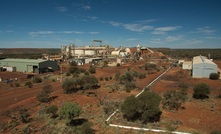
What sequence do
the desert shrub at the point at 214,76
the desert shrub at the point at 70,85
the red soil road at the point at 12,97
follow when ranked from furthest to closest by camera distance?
the desert shrub at the point at 214,76
the desert shrub at the point at 70,85
the red soil road at the point at 12,97

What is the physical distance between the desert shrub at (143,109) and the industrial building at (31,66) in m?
34.1

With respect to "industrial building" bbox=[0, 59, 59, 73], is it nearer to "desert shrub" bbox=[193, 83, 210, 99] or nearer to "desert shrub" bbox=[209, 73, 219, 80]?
"desert shrub" bbox=[193, 83, 210, 99]

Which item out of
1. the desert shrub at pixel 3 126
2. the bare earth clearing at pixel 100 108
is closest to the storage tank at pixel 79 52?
the bare earth clearing at pixel 100 108

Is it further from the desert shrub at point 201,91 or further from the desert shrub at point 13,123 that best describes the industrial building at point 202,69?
the desert shrub at point 13,123

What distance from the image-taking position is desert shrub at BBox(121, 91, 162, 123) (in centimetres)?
1452

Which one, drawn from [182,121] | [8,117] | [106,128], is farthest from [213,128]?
[8,117]

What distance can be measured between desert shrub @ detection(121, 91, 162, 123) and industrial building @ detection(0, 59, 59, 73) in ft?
112

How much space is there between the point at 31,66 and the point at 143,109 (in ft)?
122

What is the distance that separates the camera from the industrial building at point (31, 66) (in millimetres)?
44625

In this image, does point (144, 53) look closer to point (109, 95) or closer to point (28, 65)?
point (28, 65)

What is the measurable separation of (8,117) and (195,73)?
30024 mm

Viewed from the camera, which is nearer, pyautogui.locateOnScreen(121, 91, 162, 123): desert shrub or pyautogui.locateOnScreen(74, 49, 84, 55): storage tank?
pyautogui.locateOnScreen(121, 91, 162, 123): desert shrub

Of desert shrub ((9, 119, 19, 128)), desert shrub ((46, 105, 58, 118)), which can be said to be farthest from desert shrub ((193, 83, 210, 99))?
desert shrub ((9, 119, 19, 128))

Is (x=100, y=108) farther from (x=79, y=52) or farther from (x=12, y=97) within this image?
(x=79, y=52)
